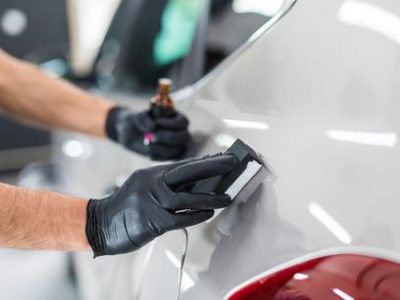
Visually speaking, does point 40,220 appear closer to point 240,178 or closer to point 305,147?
point 240,178

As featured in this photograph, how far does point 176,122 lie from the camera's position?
1.48 m

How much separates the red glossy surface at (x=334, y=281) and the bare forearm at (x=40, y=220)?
0.43 m

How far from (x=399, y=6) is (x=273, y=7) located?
33 centimetres

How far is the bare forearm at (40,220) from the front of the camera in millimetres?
1179

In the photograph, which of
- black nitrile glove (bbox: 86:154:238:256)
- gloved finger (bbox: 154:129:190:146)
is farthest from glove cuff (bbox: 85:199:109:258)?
gloved finger (bbox: 154:129:190:146)

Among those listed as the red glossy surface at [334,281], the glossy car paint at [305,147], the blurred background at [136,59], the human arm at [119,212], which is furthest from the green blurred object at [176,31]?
the red glossy surface at [334,281]

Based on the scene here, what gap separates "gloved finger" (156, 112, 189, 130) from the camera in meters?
1.46

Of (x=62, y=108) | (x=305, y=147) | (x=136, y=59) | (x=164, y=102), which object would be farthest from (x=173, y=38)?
(x=305, y=147)

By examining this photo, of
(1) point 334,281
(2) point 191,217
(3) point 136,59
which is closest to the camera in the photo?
(1) point 334,281

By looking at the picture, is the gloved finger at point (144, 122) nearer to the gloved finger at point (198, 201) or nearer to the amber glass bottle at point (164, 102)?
the amber glass bottle at point (164, 102)

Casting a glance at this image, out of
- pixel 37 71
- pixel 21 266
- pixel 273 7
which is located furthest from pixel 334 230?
pixel 21 266

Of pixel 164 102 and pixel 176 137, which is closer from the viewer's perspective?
pixel 176 137

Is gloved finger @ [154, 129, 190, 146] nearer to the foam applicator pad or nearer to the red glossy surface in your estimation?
the foam applicator pad

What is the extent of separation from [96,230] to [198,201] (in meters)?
0.24
